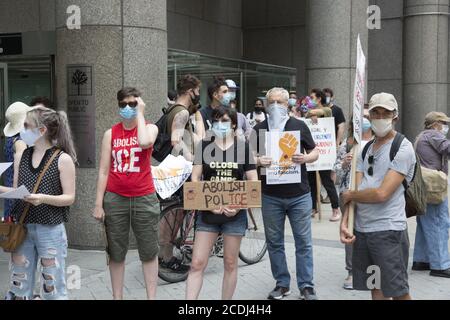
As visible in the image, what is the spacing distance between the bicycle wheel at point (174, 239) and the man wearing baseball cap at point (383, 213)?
238 centimetres

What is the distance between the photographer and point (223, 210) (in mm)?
5246

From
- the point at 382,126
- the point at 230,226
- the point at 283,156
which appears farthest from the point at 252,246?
the point at 382,126

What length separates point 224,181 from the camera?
5273mm

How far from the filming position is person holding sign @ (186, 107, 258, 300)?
5305mm

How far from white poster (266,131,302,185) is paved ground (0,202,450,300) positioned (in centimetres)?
119

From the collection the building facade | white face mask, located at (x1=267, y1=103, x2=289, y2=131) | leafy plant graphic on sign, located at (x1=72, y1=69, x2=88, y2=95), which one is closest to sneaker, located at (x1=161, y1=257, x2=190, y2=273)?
the building facade

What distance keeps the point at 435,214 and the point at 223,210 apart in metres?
3.04

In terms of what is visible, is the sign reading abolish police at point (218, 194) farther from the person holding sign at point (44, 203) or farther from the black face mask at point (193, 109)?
the black face mask at point (193, 109)

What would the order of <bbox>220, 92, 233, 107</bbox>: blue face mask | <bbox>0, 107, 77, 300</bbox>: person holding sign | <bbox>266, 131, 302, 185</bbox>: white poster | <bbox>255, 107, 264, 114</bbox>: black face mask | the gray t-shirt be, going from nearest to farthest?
the gray t-shirt → <bbox>0, 107, 77, 300</bbox>: person holding sign → <bbox>266, 131, 302, 185</bbox>: white poster → <bbox>220, 92, 233, 107</bbox>: blue face mask → <bbox>255, 107, 264, 114</bbox>: black face mask

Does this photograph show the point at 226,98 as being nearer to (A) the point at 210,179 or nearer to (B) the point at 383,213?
(A) the point at 210,179

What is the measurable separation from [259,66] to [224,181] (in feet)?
47.4

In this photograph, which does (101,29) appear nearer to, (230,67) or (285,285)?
(285,285)

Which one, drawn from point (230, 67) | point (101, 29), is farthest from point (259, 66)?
point (101, 29)

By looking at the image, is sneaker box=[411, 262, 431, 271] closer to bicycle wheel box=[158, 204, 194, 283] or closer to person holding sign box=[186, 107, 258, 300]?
bicycle wheel box=[158, 204, 194, 283]
